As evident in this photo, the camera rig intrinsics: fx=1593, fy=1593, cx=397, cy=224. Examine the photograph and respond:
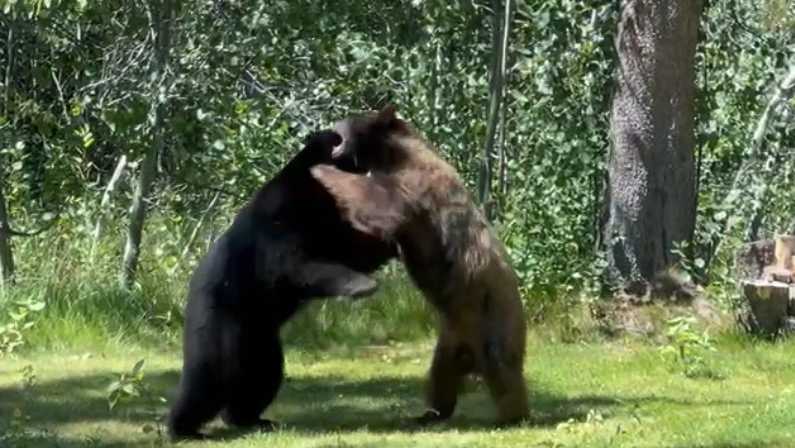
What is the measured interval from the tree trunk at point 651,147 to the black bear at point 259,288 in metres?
4.24

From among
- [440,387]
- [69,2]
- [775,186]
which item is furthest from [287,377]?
[775,186]

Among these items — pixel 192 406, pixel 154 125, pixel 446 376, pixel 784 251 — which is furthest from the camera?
pixel 154 125

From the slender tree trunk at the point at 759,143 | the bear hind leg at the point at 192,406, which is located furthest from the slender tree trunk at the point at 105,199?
the bear hind leg at the point at 192,406

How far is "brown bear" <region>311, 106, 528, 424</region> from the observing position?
8.48 m

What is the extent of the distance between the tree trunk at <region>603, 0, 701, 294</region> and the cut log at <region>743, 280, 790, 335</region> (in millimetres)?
898

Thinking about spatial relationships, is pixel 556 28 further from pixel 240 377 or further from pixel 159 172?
pixel 240 377

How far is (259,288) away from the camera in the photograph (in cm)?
842

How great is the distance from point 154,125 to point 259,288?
193 inches

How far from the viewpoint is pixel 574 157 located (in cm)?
1342

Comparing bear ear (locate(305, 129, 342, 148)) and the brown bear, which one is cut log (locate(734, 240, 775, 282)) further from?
bear ear (locate(305, 129, 342, 148))

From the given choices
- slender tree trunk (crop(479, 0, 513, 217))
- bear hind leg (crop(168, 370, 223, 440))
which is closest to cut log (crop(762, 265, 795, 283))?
slender tree trunk (crop(479, 0, 513, 217))

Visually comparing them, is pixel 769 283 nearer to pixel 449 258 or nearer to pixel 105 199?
pixel 449 258

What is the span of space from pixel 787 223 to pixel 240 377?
895 cm

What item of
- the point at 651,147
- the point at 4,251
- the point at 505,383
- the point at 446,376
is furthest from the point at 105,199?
the point at 505,383
